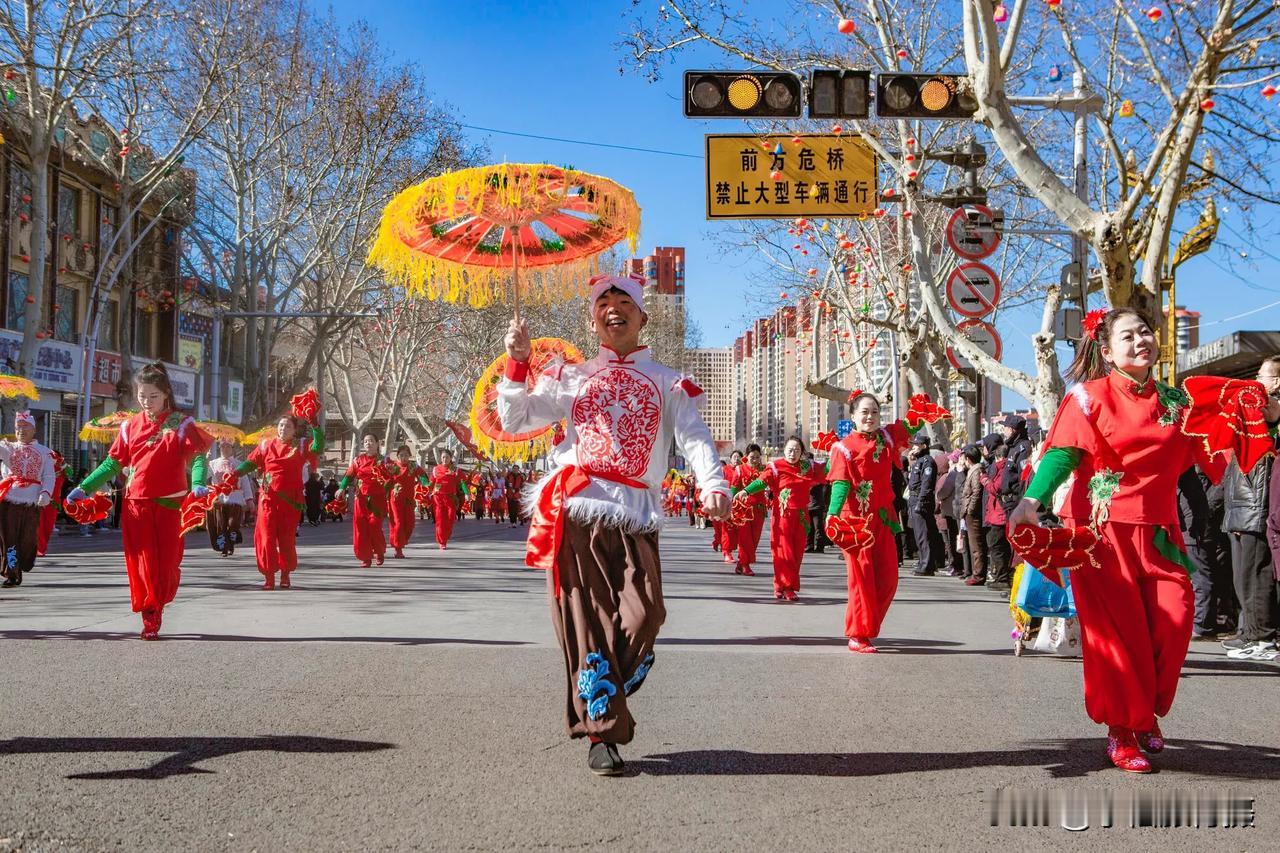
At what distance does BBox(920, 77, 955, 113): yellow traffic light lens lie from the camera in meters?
10.4

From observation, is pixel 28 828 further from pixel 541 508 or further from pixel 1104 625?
pixel 1104 625

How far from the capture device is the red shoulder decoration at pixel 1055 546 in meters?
4.71

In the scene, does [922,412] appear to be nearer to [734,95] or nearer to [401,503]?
[734,95]

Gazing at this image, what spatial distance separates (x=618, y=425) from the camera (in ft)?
16.5

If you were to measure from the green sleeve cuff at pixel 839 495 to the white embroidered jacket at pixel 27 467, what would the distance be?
7931 mm

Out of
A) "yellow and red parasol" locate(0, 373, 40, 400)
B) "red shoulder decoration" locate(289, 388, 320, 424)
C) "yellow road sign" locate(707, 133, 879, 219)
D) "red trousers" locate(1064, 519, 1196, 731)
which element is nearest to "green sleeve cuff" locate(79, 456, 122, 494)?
"red shoulder decoration" locate(289, 388, 320, 424)

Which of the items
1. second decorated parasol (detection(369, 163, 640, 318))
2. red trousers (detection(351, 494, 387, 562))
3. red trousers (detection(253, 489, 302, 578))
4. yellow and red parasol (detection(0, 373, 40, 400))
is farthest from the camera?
yellow and red parasol (detection(0, 373, 40, 400))

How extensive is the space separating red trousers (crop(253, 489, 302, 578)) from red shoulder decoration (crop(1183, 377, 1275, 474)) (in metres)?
9.77

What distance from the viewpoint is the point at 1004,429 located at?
13.3 meters

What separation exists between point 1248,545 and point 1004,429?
4913 mm

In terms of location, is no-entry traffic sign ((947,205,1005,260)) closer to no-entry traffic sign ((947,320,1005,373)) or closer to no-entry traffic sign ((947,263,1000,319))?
no-entry traffic sign ((947,263,1000,319))

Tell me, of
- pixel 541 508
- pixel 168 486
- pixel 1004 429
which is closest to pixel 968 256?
pixel 1004 429

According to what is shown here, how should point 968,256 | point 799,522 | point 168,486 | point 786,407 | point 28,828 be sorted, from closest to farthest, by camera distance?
point 28,828
point 168,486
point 799,522
point 968,256
point 786,407

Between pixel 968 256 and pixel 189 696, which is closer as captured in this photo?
pixel 189 696
